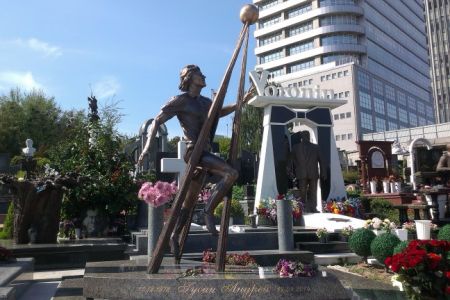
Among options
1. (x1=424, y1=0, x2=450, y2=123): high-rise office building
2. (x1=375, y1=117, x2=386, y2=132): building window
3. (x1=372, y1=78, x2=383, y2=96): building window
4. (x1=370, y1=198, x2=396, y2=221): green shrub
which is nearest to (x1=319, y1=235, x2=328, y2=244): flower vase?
(x1=370, y1=198, x2=396, y2=221): green shrub

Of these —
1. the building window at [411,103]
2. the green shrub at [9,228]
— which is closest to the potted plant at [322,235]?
the green shrub at [9,228]

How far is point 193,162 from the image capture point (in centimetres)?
597

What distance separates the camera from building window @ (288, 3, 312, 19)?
265 feet

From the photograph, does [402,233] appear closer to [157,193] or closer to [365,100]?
[157,193]

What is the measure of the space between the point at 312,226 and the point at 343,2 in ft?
233

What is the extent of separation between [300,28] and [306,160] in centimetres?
6804

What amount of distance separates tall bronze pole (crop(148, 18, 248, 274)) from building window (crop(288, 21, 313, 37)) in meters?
77.7

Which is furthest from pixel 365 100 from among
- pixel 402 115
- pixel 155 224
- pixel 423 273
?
pixel 423 273

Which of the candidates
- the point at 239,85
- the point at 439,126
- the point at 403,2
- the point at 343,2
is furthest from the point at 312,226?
the point at 403,2

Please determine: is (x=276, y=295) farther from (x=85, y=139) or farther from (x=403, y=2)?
(x=403, y=2)

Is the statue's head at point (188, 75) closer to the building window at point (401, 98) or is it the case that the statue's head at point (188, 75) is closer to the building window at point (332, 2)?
the building window at point (332, 2)

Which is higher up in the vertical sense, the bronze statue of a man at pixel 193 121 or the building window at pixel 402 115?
the building window at pixel 402 115

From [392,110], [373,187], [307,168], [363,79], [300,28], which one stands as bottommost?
[373,187]

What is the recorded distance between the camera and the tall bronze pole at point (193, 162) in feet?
18.0
